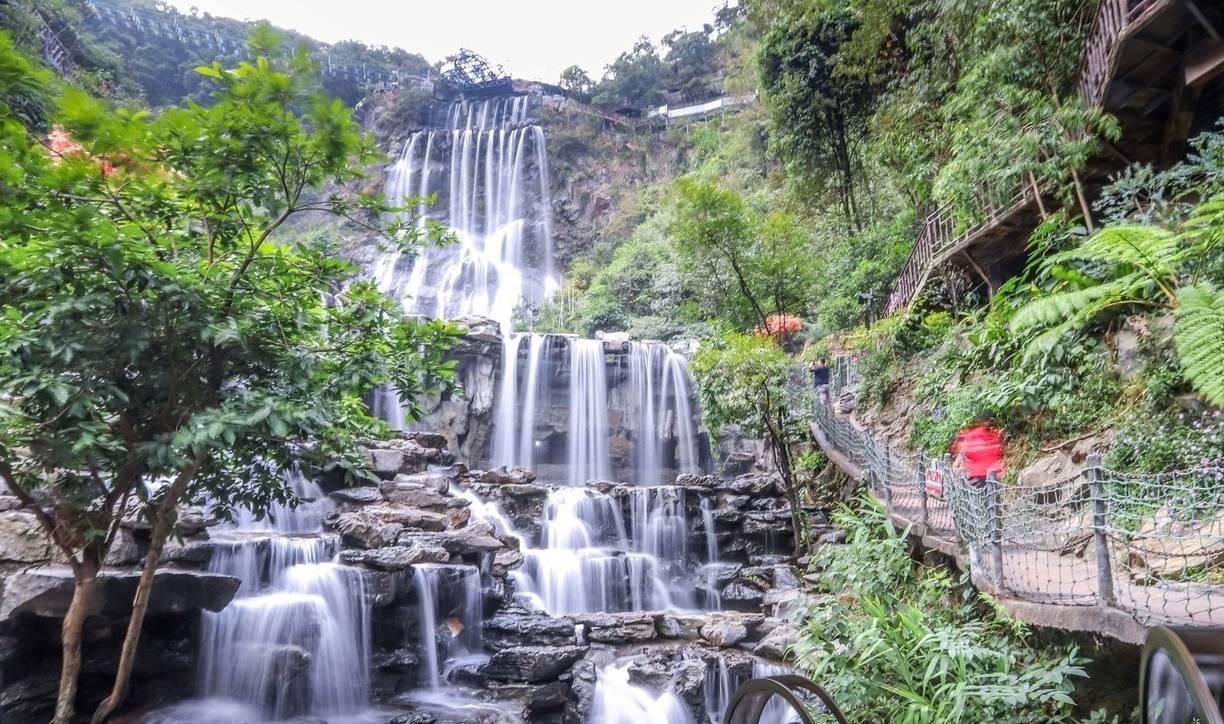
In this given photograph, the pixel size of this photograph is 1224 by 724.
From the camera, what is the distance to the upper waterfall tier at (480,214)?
30.8 metres

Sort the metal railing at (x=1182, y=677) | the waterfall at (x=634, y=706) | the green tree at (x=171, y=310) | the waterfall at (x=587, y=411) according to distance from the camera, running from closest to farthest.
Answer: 1. the metal railing at (x=1182, y=677)
2. the green tree at (x=171, y=310)
3. the waterfall at (x=634, y=706)
4. the waterfall at (x=587, y=411)

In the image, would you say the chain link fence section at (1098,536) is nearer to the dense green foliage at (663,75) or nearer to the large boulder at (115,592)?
the large boulder at (115,592)

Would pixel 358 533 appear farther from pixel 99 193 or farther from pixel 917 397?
pixel 917 397

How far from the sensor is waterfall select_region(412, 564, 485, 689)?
30.3 ft

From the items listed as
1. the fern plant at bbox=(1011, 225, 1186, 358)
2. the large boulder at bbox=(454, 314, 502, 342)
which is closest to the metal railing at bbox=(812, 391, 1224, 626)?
the fern plant at bbox=(1011, 225, 1186, 358)

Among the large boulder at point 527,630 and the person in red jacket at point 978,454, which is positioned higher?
the person in red jacket at point 978,454

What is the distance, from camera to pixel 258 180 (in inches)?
172

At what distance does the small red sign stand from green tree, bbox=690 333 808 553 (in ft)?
12.0

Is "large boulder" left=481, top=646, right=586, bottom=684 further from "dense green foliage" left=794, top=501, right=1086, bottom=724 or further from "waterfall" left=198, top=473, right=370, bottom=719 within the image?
"dense green foliage" left=794, top=501, right=1086, bottom=724

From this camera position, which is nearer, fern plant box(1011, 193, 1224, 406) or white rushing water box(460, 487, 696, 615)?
fern plant box(1011, 193, 1224, 406)

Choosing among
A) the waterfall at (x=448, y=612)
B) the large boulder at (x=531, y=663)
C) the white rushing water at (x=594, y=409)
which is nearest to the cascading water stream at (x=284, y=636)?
the waterfall at (x=448, y=612)

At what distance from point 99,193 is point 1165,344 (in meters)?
8.23

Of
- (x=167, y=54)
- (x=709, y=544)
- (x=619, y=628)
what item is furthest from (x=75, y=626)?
(x=167, y=54)

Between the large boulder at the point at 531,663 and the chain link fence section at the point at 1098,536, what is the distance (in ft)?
14.6
